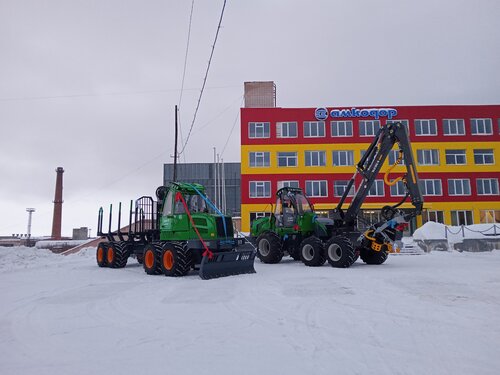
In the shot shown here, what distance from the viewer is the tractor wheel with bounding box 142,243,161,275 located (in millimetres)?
13713

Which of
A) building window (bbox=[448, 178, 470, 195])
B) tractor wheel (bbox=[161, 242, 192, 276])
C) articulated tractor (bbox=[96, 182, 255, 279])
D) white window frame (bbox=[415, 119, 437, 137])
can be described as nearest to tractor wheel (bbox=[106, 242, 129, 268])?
articulated tractor (bbox=[96, 182, 255, 279])

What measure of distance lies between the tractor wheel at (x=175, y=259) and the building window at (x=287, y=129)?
3168 centimetres

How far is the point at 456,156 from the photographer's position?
44.2m

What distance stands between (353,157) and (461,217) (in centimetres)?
1295

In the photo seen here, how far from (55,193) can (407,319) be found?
68.6m

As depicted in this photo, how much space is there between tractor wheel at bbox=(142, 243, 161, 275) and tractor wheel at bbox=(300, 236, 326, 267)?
19.3ft

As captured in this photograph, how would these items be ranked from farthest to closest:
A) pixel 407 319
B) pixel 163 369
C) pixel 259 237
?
1. pixel 259 237
2. pixel 407 319
3. pixel 163 369

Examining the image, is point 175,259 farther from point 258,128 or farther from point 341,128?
point 341,128

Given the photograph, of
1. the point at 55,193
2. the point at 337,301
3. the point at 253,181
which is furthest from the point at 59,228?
the point at 337,301

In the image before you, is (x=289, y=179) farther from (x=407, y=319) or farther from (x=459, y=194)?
(x=407, y=319)

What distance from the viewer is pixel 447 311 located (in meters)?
7.32

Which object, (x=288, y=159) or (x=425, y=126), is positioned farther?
(x=425, y=126)

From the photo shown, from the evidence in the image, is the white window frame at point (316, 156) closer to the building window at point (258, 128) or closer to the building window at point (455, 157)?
the building window at point (258, 128)

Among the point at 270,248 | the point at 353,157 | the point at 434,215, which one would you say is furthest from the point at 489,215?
the point at 270,248
